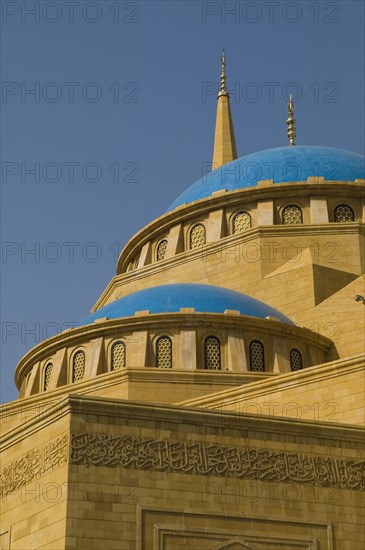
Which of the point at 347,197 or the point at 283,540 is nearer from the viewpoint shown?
the point at 283,540

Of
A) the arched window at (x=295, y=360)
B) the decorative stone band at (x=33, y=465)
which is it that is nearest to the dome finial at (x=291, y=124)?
the arched window at (x=295, y=360)

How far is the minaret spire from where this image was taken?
3609 cm

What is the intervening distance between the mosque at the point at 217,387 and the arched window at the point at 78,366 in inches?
2.8

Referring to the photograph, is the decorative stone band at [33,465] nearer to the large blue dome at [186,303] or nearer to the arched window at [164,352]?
the arched window at [164,352]

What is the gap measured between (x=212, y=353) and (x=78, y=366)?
2.92 meters


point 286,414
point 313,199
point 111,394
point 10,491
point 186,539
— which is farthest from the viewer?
point 313,199

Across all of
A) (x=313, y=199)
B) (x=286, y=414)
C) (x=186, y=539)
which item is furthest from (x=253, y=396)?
(x=313, y=199)

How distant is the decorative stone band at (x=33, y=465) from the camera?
15.2 metres

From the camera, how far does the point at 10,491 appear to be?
645 inches

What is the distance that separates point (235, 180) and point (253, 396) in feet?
36.9

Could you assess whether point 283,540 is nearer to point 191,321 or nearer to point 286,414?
point 286,414

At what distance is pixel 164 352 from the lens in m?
21.7

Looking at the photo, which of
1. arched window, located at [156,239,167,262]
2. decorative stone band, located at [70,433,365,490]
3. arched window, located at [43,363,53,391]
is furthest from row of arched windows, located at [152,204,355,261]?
decorative stone band, located at [70,433,365,490]

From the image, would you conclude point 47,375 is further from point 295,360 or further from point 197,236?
point 197,236
